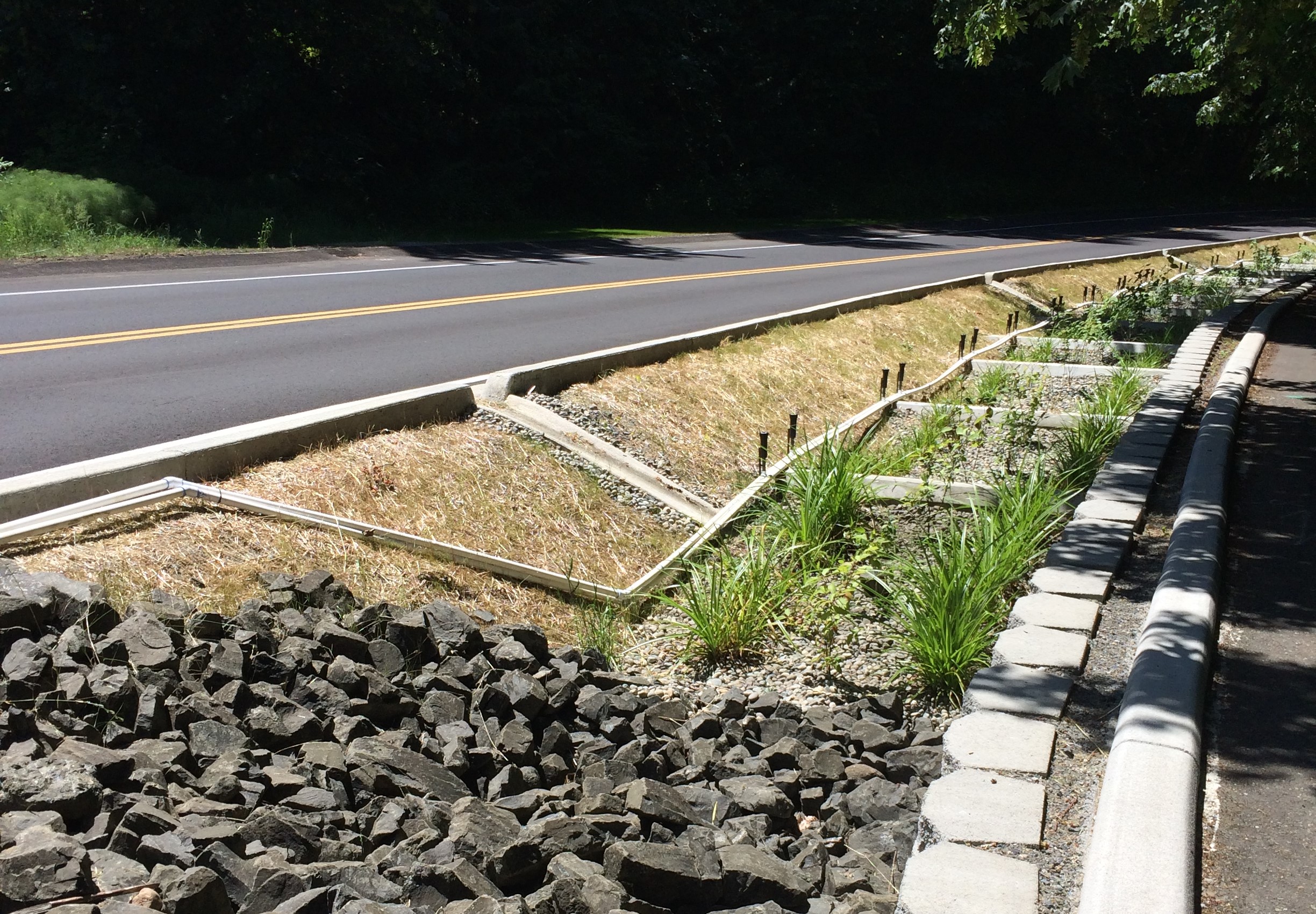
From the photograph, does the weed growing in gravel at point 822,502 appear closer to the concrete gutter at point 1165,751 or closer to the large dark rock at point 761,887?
the concrete gutter at point 1165,751

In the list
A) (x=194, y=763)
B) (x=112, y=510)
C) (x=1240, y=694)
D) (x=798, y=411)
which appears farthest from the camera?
(x=798, y=411)

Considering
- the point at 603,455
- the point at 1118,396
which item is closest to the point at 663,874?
the point at 603,455

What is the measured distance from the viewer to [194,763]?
3.80 metres

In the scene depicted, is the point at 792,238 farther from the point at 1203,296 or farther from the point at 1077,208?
the point at 1077,208

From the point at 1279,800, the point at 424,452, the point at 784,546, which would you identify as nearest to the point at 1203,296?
the point at 784,546

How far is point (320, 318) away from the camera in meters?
11.2

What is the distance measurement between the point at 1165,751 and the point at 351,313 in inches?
382

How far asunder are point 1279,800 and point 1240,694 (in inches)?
30.6

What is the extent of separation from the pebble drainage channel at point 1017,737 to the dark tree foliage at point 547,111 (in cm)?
1671

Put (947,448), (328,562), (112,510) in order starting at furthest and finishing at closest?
1. (947,448)
2. (328,562)
3. (112,510)

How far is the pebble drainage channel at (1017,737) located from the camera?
295cm

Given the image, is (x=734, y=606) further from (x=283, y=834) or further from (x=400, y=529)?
(x=283, y=834)

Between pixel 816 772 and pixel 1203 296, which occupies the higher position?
pixel 1203 296

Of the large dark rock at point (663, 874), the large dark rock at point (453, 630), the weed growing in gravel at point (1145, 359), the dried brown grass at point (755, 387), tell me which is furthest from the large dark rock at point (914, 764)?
the weed growing in gravel at point (1145, 359)
